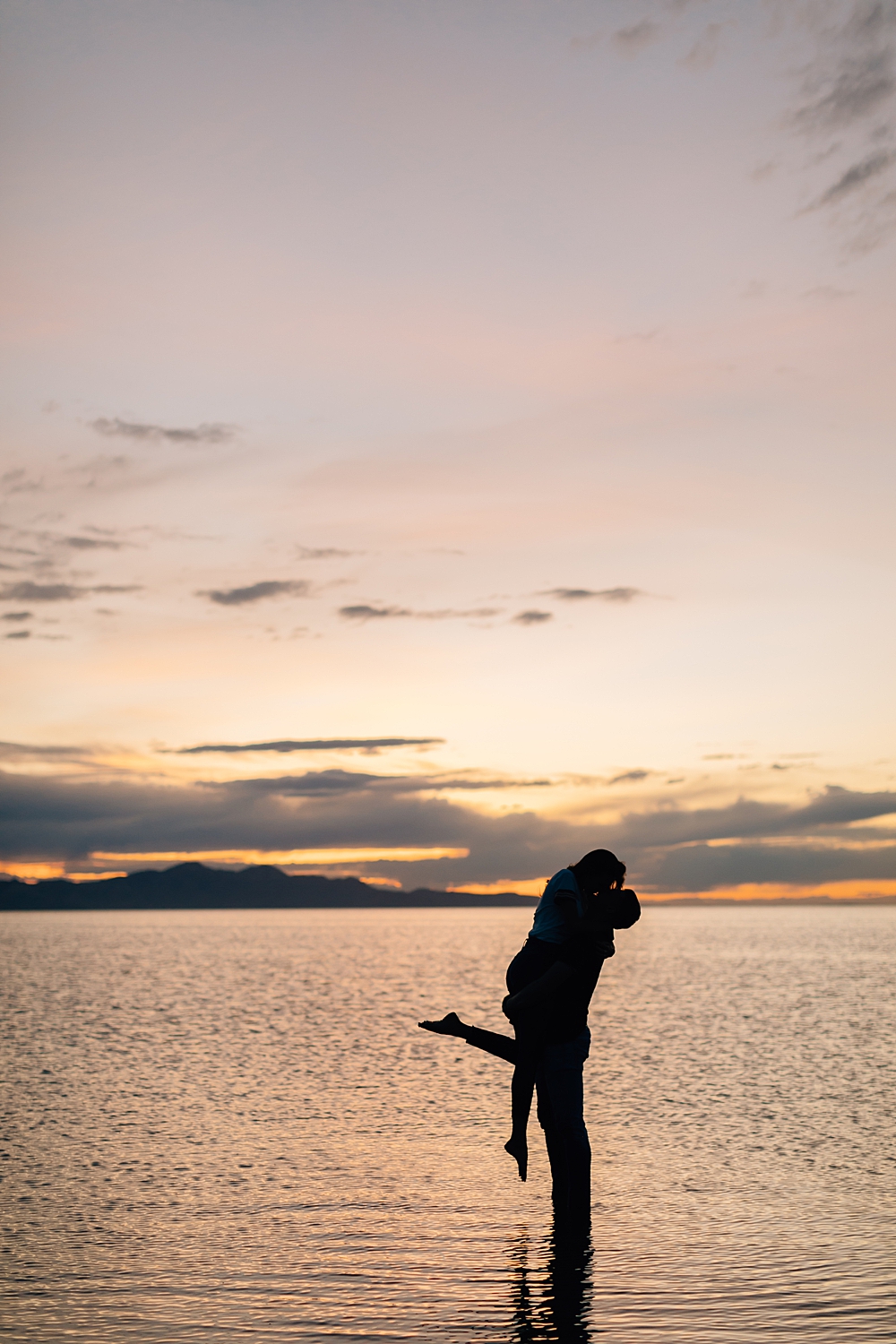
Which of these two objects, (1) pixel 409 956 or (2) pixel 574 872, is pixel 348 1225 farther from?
(1) pixel 409 956

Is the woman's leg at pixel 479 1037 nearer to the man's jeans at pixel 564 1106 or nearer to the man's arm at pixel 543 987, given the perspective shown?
the man's jeans at pixel 564 1106

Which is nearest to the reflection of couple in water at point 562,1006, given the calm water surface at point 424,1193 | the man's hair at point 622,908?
the man's hair at point 622,908

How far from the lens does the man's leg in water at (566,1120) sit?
32.7 ft

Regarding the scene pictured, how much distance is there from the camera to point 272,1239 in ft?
37.3

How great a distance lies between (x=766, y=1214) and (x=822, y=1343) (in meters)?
4.37

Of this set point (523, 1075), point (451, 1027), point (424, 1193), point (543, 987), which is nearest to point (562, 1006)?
point (543, 987)

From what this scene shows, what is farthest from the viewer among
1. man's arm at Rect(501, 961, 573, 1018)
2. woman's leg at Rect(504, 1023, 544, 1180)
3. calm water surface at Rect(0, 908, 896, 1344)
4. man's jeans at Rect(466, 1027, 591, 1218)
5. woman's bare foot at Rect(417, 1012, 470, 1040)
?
man's jeans at Rect(466, 1027, 591, 1218)

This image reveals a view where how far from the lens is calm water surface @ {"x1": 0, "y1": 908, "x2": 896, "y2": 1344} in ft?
29.8

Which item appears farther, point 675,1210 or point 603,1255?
point 675,1210

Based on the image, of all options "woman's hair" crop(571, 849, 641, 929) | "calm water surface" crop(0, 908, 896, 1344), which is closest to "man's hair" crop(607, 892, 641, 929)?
"woman's hair" crop(571, 849, 641, 929)

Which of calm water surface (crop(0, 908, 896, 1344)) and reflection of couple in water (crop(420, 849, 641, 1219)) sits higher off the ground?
reflection of couple in water (crop(420, 849, 641, 1219))

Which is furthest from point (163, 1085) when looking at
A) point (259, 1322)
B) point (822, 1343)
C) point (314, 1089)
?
point (822, 1343)

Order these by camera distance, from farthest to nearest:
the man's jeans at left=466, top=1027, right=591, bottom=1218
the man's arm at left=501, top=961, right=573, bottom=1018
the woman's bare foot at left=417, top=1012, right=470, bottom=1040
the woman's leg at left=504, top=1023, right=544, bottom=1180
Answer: the man's jeans at left=466, top=1027, right=591, bottom=1218
the woman's leg at left=504, top=1023, right=544, bottom=1180
the woman's bare foot at left=417, top=1012, right=470, bottom=1040
the man's arm at left=501, top=961, right=573, bottom=1018

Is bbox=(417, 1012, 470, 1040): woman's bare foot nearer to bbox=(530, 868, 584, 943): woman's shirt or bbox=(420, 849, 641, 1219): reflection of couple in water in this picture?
bbox=(420, 849, 641, 1219): reflection of couple in water
